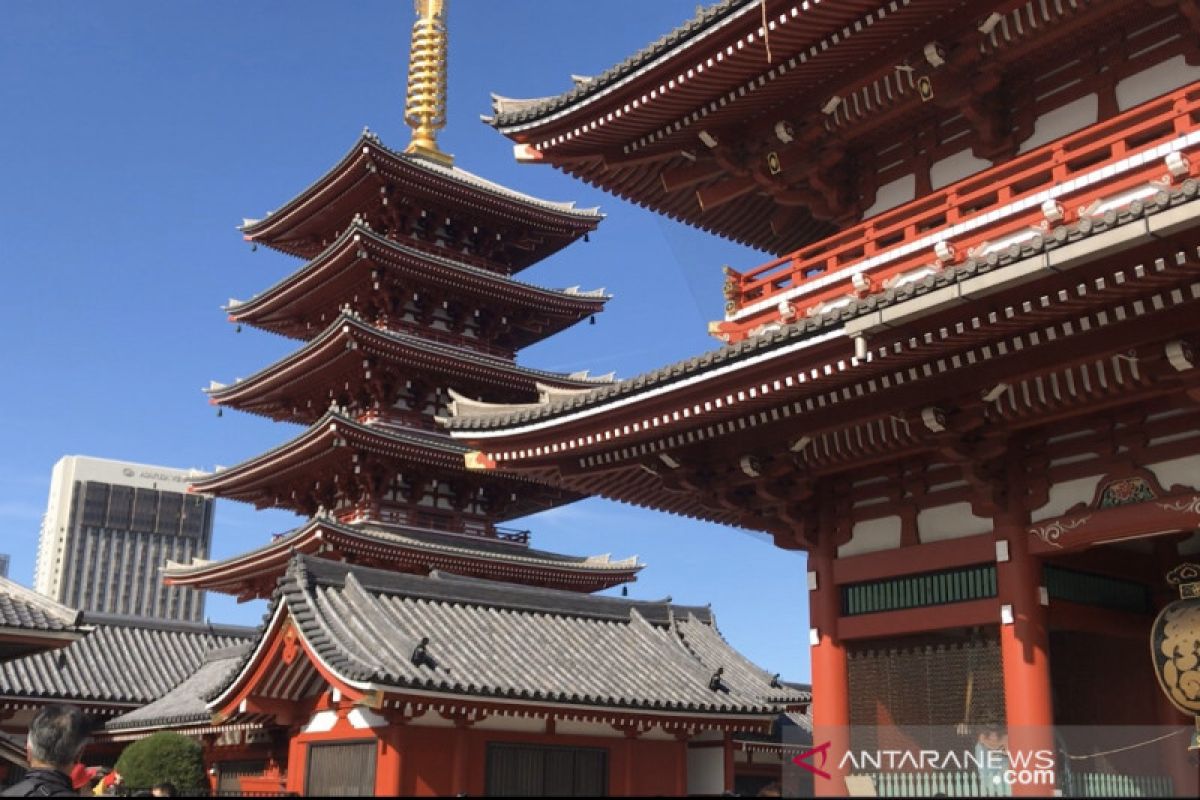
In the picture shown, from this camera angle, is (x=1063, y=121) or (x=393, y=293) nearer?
(x=1063, y=121)

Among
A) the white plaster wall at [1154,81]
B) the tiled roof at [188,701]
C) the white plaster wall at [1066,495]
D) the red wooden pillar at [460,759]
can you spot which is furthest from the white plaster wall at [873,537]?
the tiled roof at [188,701]

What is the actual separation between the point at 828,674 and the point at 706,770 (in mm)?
5306

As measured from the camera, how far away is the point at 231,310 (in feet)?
124

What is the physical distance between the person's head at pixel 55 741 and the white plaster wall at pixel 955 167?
1106 centimetres

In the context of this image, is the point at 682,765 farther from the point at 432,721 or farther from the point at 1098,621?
the point at 1098,621

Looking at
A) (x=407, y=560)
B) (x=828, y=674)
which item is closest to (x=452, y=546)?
(x=407, y=560)

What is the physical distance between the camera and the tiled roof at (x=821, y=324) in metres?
9.51

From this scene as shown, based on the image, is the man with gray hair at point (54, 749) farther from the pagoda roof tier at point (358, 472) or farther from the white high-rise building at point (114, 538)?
the white high-rise building at point (114, 538)

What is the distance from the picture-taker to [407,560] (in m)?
31.4

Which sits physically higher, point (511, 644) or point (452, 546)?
point (452, 546)

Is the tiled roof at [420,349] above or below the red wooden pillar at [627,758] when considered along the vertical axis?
above

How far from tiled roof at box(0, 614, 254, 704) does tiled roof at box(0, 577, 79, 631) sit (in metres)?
7.52

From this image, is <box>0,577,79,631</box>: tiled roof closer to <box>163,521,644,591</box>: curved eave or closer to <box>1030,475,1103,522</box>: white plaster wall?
<box>163,521,644,591</box>: curved eave

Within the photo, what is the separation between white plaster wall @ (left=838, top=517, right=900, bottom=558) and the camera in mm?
13836
